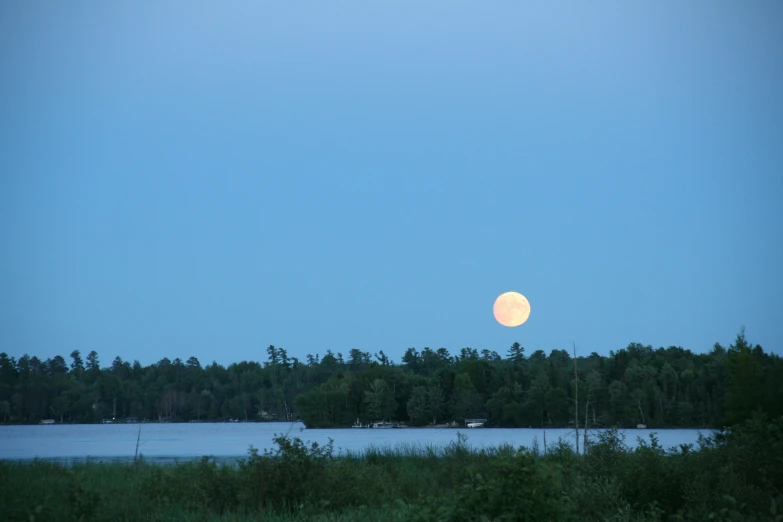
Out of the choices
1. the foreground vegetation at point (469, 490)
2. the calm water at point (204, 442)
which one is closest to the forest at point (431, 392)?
the calm water at point (204, 442)

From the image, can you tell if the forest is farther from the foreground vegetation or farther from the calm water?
the foreground vegetation

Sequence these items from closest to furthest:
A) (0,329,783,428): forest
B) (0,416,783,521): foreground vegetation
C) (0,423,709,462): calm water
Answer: (0,416,783,521): foreground vegetation < (0,423,709,462): calm water < (0,329,783,428): forest

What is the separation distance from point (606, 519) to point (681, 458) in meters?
6.41

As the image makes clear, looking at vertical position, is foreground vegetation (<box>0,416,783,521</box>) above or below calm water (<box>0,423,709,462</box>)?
above

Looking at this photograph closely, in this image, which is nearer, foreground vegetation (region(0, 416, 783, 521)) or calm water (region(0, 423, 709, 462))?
foreground vegetation (region(0, 416, 783, 521))

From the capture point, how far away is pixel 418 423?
105 metres

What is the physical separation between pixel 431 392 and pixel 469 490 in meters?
95.2

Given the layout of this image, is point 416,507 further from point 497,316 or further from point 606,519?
point 497,316

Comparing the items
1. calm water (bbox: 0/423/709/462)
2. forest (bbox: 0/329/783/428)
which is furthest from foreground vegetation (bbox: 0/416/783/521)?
forest (bbox: 0/329/783/428)

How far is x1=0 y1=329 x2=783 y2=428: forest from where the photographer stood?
8800 cm

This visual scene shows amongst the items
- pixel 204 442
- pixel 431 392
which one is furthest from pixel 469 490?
pixel 431 392

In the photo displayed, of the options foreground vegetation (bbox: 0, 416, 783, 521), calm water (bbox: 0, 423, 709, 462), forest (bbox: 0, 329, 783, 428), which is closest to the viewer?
foreground vegetation (bbox: 0, 416, 783, 521)

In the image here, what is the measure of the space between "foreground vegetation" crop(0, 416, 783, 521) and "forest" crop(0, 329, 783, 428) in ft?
164

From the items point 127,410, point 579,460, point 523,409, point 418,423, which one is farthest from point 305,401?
point 579,460
